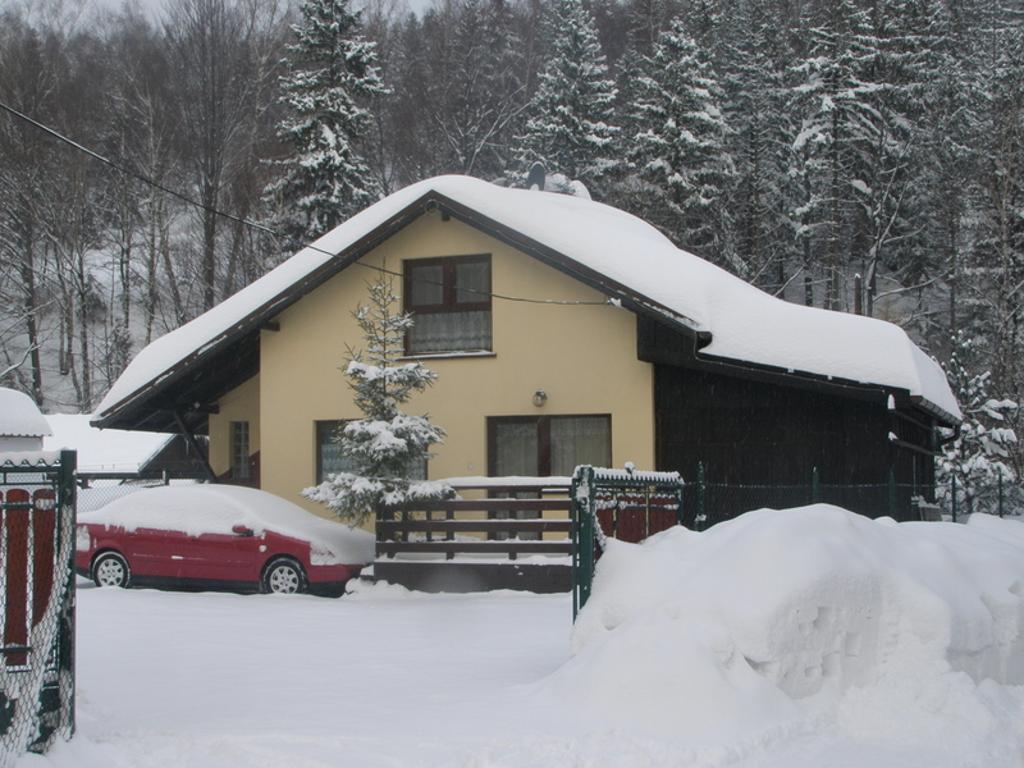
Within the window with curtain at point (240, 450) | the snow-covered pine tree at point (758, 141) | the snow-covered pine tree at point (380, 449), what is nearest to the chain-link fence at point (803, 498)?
the snow-covered pine tree at point (380, 449)

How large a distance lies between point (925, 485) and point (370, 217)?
10.8 m

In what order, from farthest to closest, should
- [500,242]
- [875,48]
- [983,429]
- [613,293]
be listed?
1. [875,48]
2. [983,429]
3. [500,242]
4. [613,293]

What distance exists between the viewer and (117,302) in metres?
48.8

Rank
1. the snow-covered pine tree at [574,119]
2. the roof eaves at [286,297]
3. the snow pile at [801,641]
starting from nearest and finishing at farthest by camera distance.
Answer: the snow pile at [801,641] < the roof eaves at [286,297] < the snow-covered pine tree at [574,119]

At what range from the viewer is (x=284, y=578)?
15320 millimetres

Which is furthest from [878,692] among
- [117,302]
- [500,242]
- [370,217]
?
[117,302]

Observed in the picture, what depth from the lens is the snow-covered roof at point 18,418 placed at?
2491 centimetres

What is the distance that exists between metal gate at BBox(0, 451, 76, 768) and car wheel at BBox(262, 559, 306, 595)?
8.60 meters

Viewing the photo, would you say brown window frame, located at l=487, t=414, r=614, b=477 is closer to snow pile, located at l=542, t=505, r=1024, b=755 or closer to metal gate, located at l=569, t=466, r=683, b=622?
metal gate, located at l=569, t=466, r=683, b=622

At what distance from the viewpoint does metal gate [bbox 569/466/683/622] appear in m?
8.93

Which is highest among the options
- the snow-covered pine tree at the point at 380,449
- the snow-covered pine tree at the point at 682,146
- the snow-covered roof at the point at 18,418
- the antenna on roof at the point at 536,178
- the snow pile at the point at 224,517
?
the snow-covered pine tree at the point at 682,146

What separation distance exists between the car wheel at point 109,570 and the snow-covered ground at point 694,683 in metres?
6.16

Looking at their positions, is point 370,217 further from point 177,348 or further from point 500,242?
point 177,348

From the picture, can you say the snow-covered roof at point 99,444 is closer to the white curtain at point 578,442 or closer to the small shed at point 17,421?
the small shed at point 17,421
